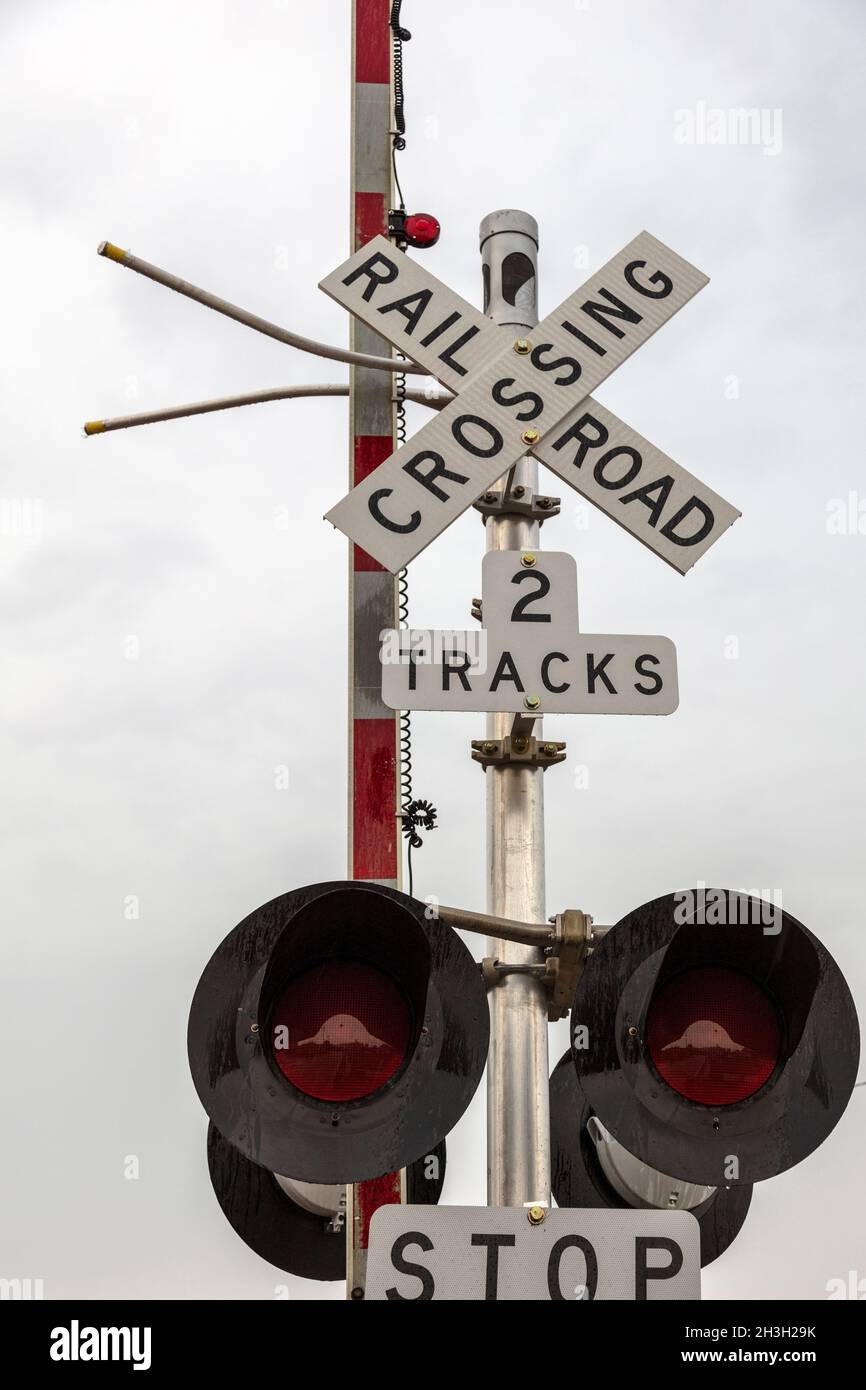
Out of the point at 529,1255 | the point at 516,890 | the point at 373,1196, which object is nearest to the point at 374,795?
the point at 516,890

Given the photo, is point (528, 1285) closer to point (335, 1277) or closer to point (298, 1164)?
point (298, 1164)

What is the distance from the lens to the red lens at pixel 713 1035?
2457mm

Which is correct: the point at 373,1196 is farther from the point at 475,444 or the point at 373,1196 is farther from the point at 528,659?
the point at 475,444

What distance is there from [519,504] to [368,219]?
1.27m

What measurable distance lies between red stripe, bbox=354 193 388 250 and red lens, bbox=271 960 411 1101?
8.23 feet

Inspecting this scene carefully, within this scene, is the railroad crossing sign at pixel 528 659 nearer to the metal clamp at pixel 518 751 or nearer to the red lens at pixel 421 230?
the metal clamp at pixel 518 751

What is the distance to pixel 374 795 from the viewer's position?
3.95m

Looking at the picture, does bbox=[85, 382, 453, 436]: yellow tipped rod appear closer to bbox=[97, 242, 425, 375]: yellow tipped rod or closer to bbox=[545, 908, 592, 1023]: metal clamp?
bbox=[97, 242, 425, 375]: yellow tipped rod

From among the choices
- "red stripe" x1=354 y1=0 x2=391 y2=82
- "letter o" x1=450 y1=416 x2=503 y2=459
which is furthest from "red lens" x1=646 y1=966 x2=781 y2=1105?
"red stripe" x1=354 y1=0 x2=391 y2=82

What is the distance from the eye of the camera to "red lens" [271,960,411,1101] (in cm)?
243

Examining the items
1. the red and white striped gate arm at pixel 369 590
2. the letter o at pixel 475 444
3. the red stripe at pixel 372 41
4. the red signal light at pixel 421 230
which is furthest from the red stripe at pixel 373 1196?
the red stripe at pixel 372 41

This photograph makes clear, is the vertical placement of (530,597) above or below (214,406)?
below
